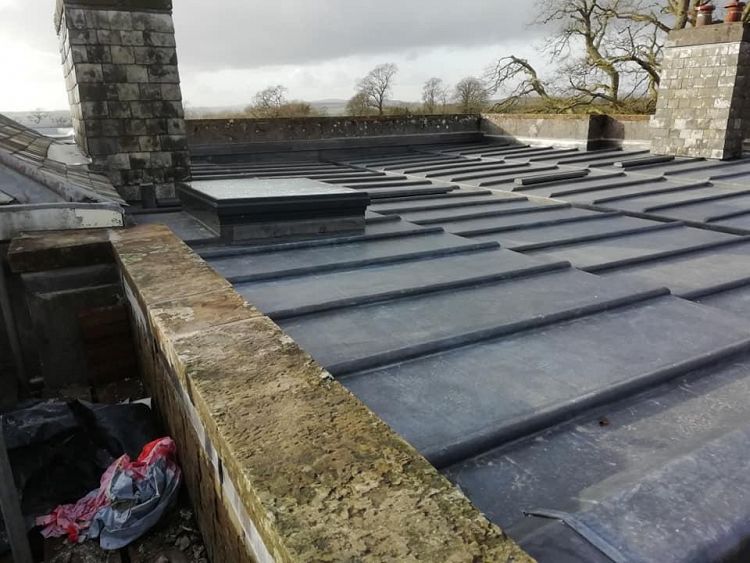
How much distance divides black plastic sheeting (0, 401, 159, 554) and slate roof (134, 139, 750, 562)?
3.51ft

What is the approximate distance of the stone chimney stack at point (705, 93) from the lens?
9.11 meters

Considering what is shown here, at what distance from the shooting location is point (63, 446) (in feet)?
9.15

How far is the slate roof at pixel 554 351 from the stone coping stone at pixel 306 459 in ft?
1.18

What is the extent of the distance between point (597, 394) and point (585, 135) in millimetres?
10869

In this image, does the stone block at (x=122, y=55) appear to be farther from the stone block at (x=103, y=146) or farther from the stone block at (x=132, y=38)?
the stone block at (x=103, y=146)

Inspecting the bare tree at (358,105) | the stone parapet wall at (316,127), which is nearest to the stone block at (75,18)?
the stone parapet wall at (316,127)

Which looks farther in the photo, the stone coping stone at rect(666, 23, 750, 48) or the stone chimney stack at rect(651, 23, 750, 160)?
the stone chimney stack at rect(651, 23, 750, 160)

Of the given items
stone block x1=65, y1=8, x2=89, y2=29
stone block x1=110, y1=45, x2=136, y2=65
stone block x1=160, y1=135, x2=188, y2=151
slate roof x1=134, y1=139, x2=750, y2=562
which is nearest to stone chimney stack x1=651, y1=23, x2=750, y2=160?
slate roof x1=134, y1=139, x2=750, y2=562

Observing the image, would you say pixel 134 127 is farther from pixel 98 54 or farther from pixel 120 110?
pixel 98 54

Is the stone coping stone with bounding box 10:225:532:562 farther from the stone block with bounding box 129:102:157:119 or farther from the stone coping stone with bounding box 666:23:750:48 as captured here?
the stone coping stone with bounding box 666:23:750:48

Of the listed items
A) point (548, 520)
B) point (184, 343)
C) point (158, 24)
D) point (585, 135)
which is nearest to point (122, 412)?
point (184, 343)

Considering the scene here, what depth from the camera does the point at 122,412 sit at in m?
2.99

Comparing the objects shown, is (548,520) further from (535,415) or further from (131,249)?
(131,249)

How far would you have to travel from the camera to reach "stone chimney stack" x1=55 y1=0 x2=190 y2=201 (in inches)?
191
